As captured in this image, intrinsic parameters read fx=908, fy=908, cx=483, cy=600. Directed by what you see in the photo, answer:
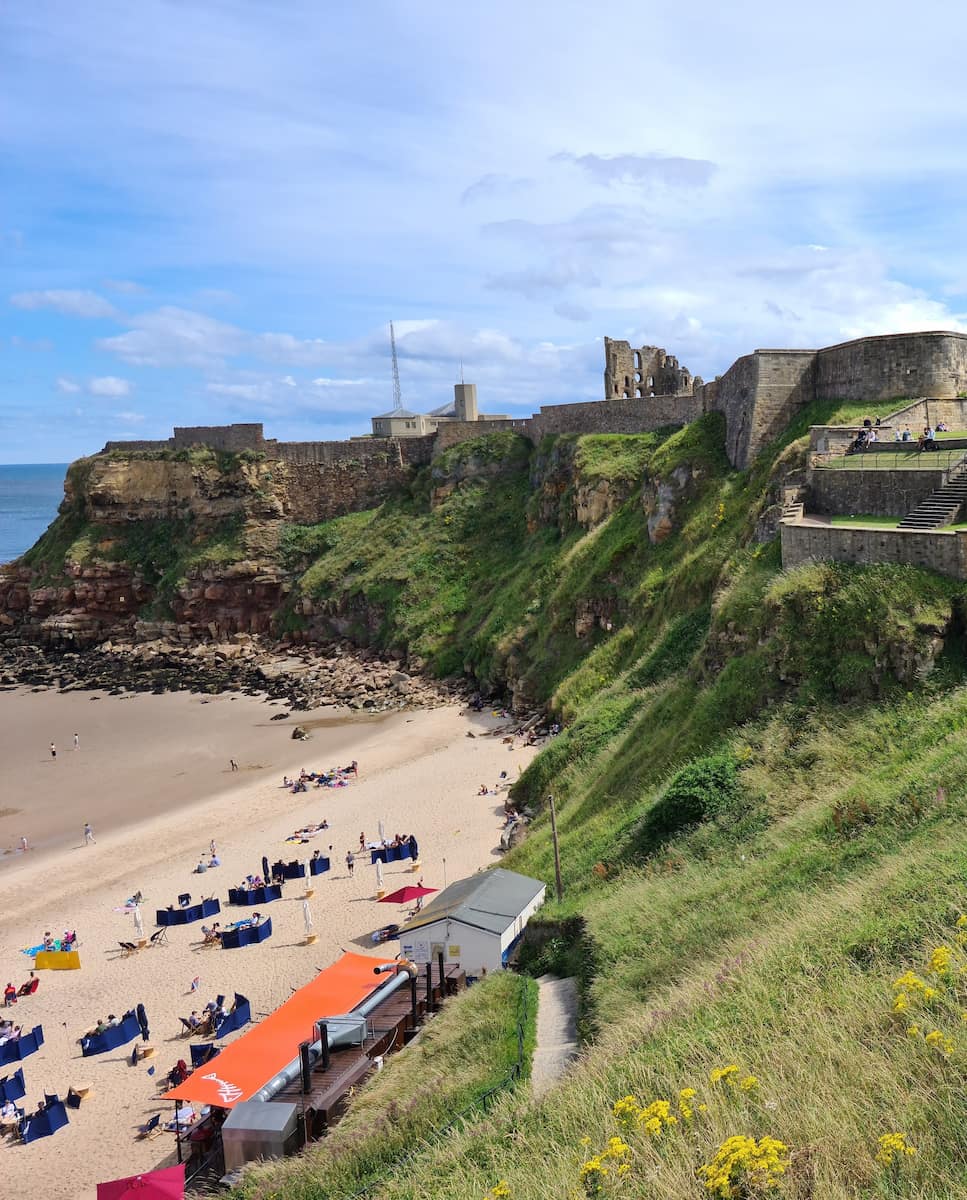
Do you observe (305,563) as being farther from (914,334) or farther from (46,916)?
(914,334)

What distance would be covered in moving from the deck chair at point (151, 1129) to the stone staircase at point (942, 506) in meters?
15.8

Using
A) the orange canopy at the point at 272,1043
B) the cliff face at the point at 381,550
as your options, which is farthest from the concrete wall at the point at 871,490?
the orange canopy at the point at 272,1043

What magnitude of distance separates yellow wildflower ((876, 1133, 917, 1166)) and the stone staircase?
1250 centimetres

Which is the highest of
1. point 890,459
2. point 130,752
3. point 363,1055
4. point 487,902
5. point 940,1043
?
point 890,459

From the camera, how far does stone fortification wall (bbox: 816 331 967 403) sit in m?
24.4

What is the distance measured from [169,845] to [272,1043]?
13.8m

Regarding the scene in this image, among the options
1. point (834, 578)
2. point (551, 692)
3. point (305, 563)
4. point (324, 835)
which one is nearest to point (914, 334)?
point (834, 578)

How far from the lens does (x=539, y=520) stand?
143 feet

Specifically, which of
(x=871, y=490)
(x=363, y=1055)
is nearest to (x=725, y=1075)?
(x=363, y=1055)

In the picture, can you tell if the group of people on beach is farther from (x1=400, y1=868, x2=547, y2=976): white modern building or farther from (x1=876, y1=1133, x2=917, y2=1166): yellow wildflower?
(x1=876, y1=1133, x2=917, y2=1166): yellow wildflower

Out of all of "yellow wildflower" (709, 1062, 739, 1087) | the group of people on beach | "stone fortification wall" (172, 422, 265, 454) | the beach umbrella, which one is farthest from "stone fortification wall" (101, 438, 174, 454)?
"yellow wildflower" (709, 1062, 739, 1087)

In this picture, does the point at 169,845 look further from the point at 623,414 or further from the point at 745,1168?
the point at 623,414

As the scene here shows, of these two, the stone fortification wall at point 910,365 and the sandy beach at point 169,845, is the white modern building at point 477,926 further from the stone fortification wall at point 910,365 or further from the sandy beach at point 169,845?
the stone fortification wall at point 910,365

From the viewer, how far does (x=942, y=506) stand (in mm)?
15883
